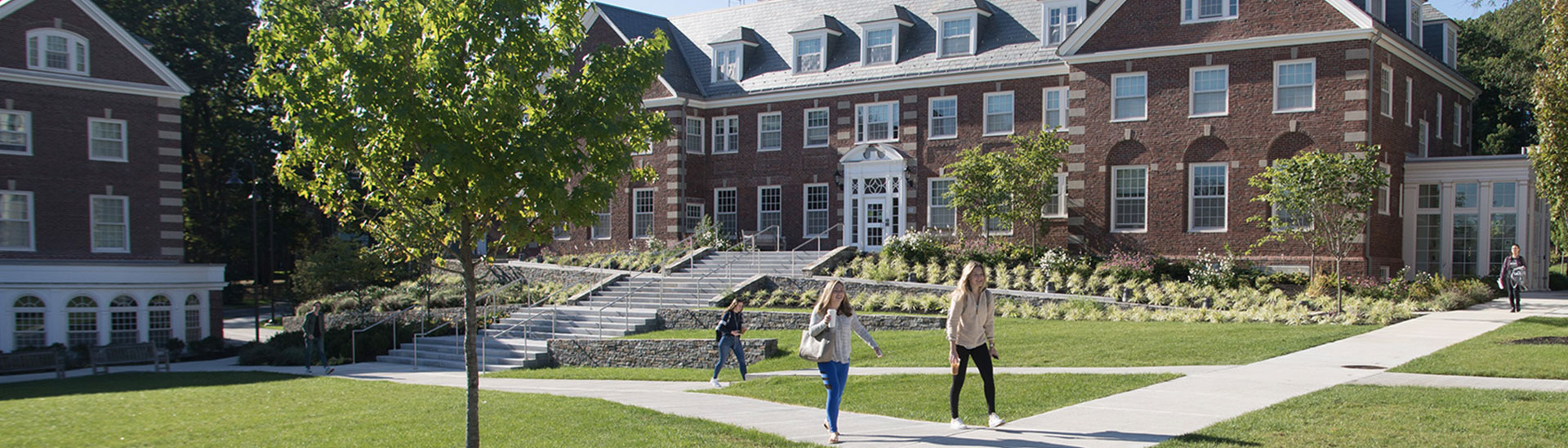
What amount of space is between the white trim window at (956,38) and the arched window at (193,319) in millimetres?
22067

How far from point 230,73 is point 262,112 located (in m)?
1.96

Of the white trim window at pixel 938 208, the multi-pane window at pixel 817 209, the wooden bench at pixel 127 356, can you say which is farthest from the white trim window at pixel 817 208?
the wooden bench at pixel 127 356

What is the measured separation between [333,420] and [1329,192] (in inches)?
764

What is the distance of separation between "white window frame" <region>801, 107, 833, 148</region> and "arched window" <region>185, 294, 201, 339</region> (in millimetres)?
18156

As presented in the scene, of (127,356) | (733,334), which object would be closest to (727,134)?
(127,356)

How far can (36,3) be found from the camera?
27312mm

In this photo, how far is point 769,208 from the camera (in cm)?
3700

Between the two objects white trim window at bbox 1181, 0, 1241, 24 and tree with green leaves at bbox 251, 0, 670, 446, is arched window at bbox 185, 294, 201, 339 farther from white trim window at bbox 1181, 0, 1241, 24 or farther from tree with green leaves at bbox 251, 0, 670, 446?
white trim window at bbox 1181, 0, 1241, 24

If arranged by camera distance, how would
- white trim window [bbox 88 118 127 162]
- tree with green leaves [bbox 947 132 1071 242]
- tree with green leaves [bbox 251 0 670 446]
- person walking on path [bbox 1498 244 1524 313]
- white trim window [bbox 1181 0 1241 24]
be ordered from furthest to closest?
tree with green leaves [bbox 947 132 1071 242] < white trim window [bbox 88 118 127 162] < white trim window [bbox 1181 0 1241 24] < person walking on path [bbox 1498 244 1524 313] < tree with green leaves [bbox 251 0 670 446]

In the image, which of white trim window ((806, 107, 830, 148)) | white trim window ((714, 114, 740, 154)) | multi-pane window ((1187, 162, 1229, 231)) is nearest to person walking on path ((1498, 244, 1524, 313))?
multi-pane window ((1187, 162, 1229, 231))

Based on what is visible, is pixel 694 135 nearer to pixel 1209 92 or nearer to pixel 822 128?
pixel 822 128

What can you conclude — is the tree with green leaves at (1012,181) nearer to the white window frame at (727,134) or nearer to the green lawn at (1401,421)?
the white window frame at (727,134)

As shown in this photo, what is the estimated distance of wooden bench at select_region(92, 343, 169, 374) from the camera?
82.4ft

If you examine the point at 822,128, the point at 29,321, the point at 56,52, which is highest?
the point at 56,52
